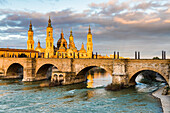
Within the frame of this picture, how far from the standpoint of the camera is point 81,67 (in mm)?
47375

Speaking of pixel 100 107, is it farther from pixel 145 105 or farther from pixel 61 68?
pixel 61 68

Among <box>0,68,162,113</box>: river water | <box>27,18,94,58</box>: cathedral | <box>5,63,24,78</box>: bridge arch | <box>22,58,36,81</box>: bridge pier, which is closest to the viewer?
<box>0,68,162,113</box>: river water

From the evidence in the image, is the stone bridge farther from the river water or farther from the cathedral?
the cathedral

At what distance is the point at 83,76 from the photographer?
52.8m

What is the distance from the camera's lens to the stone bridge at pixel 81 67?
3728cm

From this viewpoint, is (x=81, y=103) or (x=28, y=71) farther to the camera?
(x=28, y=71)

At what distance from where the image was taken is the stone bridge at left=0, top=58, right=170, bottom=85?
122 feet

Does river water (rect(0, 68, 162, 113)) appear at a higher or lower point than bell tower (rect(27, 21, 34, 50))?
lower

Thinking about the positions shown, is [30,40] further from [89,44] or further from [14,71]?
[14,71]

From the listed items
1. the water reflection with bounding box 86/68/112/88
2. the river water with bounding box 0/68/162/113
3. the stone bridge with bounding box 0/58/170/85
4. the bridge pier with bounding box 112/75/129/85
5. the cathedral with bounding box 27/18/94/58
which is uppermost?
the cathedral with bounding box 27/18/94/58

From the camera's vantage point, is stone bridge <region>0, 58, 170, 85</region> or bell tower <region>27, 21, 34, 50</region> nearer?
stone bridge <region>0, 58, 170, 85</region>

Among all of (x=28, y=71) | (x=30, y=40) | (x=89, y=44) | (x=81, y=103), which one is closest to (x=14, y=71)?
(x=28, y=71)

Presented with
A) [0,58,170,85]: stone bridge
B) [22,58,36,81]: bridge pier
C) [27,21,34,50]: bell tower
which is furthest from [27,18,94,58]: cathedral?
[22,58,36,81]: bridge pier

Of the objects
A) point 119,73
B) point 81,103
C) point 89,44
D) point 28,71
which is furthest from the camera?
point 89,44
